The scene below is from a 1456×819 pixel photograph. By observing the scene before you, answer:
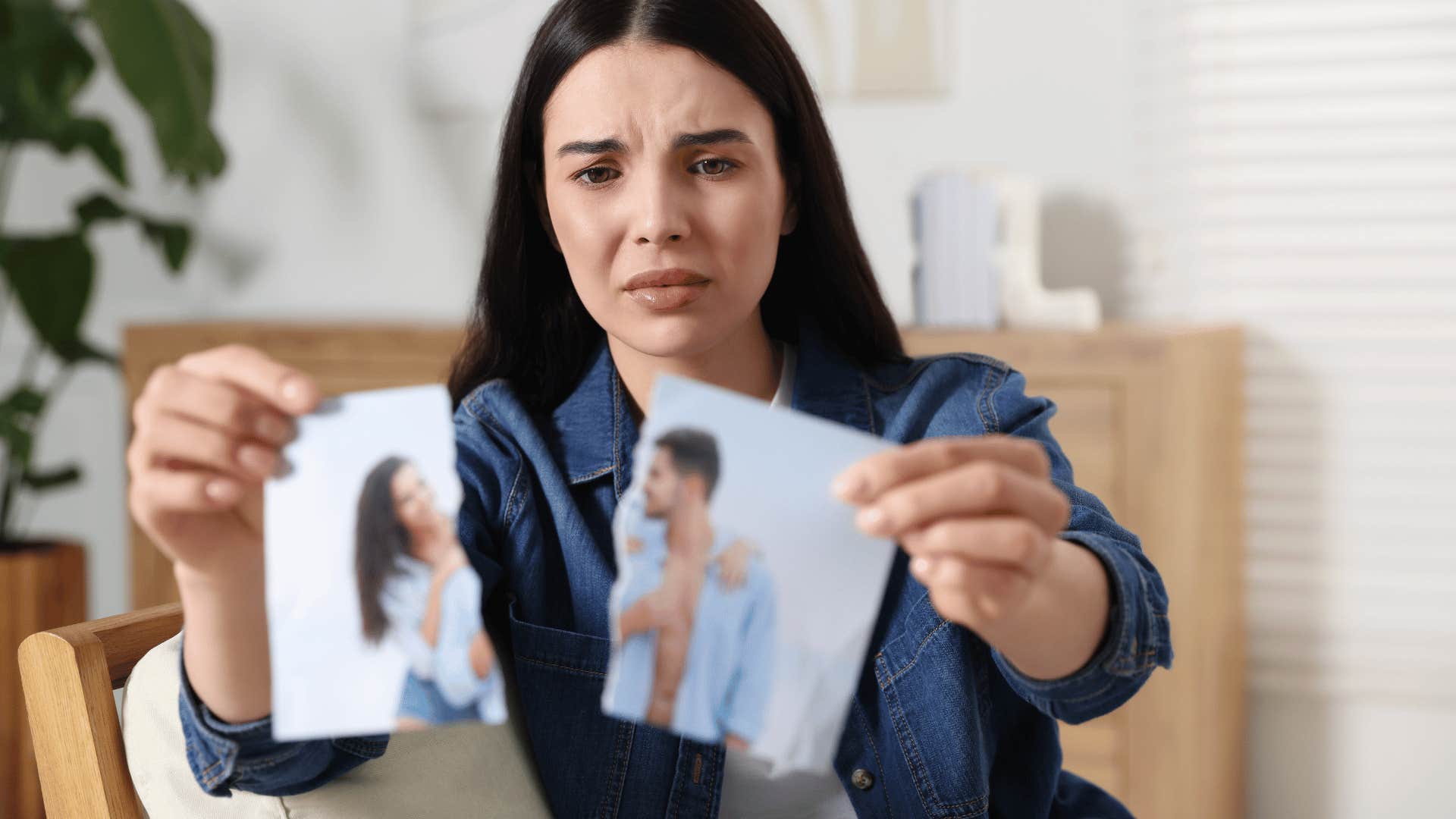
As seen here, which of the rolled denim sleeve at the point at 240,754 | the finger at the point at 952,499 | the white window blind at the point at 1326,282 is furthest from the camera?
the white window blind at the point at 1326,282

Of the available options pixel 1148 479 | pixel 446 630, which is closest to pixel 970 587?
pixel 446 630

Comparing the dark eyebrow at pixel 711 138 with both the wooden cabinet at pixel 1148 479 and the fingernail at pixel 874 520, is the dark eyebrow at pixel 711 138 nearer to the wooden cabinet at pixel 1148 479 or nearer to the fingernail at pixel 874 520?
the fingernail at pixel 874 520

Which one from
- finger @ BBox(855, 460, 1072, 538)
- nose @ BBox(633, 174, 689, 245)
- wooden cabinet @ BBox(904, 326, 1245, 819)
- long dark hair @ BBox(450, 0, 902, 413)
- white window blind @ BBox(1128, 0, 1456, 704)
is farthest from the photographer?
white window blind @ BBox(1128, 0, 1456, 704)

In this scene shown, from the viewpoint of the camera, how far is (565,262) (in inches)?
48.6

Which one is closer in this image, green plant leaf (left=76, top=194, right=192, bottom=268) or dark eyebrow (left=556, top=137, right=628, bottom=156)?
dark eyebrow (left=556, top=137, right=628, bottom=156)

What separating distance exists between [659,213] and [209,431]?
1.25 feet

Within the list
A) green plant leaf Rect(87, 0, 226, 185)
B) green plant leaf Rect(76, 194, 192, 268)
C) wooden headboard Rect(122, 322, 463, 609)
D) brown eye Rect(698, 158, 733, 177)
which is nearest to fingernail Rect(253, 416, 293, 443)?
brown eye Rect(698, 158, 733, 177)

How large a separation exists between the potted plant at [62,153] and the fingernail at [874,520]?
1.83 metres

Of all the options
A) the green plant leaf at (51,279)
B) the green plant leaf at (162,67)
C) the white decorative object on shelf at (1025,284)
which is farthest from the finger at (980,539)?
the green plant leaf at (51,279)

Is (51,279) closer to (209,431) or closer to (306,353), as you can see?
(306,353)

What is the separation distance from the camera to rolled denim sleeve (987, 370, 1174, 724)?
0.85 m

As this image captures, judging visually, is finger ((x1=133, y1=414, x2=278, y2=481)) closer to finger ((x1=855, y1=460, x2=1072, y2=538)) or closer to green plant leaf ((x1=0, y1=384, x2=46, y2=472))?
finger ((x1=855, y1=460, x2=1072, y2=538))

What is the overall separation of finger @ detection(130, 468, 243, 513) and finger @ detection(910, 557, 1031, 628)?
400mm

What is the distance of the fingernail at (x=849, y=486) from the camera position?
0.71 metres
